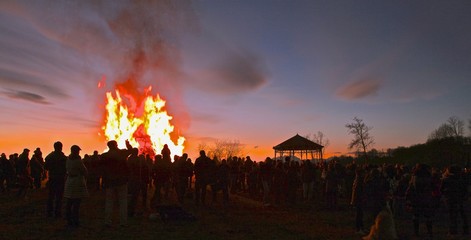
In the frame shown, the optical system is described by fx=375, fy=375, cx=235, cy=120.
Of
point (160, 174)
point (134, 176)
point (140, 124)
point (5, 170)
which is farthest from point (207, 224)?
point (140, 124)

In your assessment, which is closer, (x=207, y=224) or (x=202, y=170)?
(x=207, y=224)

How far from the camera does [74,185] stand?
377 inches

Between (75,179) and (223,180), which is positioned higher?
(75,179)

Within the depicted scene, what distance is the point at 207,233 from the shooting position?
9.55 metres

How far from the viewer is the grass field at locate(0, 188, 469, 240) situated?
A: 30.0 ft

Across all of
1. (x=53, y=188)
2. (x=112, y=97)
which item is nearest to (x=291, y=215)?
(x=53, y=188)

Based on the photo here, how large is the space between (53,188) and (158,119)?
729 inches

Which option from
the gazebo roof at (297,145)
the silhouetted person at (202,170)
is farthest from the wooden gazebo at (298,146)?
the silhouetted person at (202,170)

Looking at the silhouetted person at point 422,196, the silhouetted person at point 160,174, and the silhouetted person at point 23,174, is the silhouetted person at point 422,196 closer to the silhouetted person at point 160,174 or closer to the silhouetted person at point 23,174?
the silhouetted person at point 160,174

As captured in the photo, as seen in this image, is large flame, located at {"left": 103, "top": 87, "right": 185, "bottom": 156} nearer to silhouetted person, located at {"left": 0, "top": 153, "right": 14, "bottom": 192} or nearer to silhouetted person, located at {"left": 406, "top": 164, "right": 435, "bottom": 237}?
silhouetted person, located at {"left": 0, "top": 153, "right": 14, "bottom": 192}

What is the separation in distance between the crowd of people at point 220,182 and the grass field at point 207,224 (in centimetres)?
50

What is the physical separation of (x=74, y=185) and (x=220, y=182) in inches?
294

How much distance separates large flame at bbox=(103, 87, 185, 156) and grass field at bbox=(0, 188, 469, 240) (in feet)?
39.7

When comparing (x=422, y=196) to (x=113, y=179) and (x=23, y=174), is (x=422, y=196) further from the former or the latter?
(x=23, y=174)
